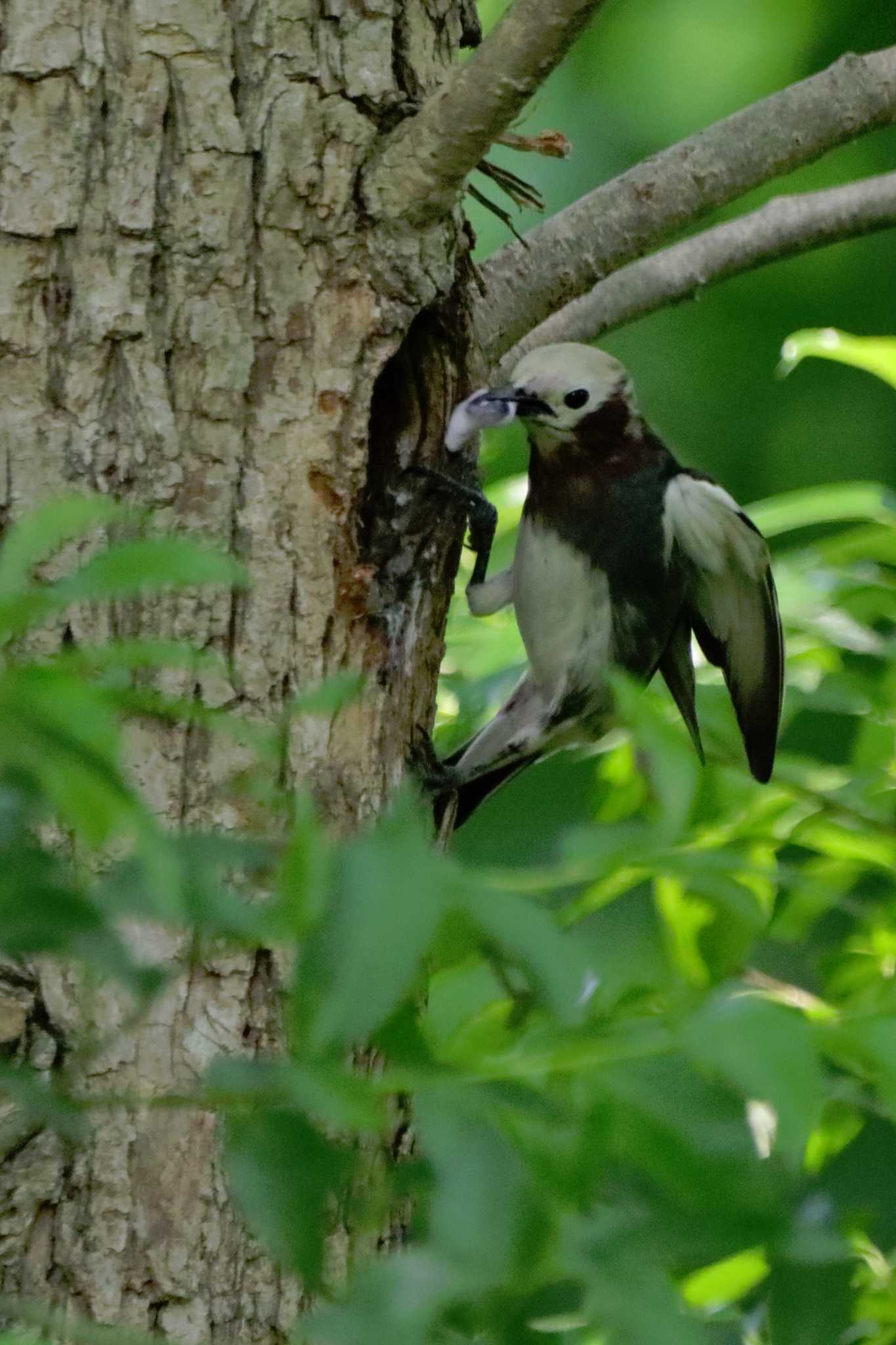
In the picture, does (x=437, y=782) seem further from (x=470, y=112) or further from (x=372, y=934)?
(x=372, y=934)

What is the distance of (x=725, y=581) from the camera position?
2.44 m

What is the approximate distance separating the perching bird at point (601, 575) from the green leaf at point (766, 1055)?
5.37 feet

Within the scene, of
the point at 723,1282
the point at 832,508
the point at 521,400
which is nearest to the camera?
the point at 723,1282

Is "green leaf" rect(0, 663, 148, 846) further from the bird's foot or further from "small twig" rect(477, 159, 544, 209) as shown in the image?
"small twig" rect(477, 159, 544, 209)

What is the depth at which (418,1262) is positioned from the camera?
584mm

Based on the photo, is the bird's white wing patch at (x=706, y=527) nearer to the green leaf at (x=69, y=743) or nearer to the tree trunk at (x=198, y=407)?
the tree trunk at (x=198, y=407)

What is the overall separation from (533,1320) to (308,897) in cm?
28

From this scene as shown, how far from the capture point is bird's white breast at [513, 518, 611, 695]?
2377 mm

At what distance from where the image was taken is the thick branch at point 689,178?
1865 mm

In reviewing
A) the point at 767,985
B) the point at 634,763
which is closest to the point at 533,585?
the point at 634,763

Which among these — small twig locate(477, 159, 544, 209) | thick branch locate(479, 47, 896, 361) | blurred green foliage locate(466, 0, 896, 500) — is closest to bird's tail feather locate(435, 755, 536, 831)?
thick branch locate(479, 47, 896, 361)

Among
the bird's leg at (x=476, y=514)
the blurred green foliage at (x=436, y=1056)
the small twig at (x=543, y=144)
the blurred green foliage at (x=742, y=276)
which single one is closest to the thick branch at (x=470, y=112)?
the small twig at (x=543, y=144)

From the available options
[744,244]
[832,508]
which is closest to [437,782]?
[832,508]

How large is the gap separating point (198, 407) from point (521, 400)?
695mm
